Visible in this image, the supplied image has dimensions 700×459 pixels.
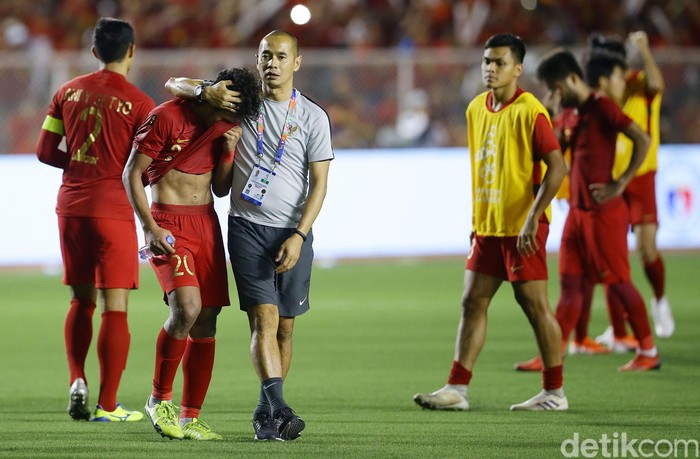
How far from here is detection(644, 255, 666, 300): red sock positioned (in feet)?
37.2

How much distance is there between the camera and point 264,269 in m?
6.70

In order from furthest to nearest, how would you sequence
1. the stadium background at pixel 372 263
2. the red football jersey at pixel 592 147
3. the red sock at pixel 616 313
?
the red sock at pixel 616 313, the red football jersey at pixel 592 147, the stadium background at pixel 372 263

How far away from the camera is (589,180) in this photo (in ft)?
31.9

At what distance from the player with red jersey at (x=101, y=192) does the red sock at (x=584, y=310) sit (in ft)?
13.9

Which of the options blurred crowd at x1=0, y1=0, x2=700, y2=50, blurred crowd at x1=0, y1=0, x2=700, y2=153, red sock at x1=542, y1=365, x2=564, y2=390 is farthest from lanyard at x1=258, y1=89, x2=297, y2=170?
blurred crowd at x1=0, y1=0, x2=700, y2=50

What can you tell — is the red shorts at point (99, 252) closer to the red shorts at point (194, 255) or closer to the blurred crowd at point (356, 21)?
the red shorts at point (194, 255)

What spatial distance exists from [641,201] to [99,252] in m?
5.59

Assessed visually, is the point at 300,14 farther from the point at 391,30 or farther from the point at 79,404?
the point at 79,404

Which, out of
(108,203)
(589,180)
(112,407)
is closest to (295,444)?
(112,407)

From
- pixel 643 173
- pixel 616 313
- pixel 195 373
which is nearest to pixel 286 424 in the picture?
pixel 195 373

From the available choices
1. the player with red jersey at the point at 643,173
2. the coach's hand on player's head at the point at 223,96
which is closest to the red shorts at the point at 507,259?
the coach's hand on player's head at the point at 223,96

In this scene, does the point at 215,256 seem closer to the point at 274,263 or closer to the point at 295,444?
the point at 274,263

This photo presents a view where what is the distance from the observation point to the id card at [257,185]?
6695 millimetres

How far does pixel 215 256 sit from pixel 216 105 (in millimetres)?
817
